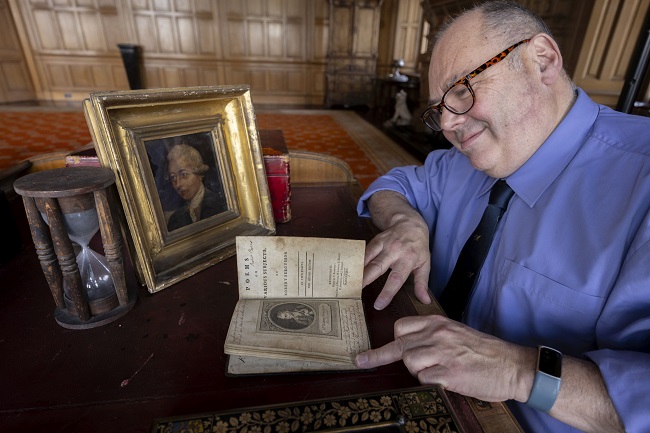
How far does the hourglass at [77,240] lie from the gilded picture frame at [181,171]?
67mm

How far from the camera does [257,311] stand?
0.76 metres

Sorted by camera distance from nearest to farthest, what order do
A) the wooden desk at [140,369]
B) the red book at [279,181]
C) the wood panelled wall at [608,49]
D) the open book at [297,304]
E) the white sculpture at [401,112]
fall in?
the wooden desk at [140,369] < the open book at [297,304] < the red book at [279,181] < the wood panelled wall at [608,49] < the white sculpture at [401,112]

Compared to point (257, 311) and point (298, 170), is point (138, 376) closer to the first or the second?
point (257, 311)

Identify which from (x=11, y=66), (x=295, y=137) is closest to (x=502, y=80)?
(x=295, y=137)

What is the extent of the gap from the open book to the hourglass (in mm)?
253

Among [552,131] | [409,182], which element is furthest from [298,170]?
[552,131]

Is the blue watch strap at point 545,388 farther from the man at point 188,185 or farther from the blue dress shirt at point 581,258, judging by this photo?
the man at point 188,185

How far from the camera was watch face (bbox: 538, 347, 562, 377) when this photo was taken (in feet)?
2.02

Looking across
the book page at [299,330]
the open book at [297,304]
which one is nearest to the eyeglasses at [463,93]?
the open book at [297,304]

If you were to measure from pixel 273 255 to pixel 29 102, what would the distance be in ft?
36.0

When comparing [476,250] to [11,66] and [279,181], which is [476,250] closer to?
[279,181]

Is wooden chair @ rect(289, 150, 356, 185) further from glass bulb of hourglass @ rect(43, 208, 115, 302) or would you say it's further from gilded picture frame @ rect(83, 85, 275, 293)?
glass bulb of hourglass @ rect(43, 208, 115, 302)

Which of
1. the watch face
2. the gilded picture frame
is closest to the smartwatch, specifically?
the watch face

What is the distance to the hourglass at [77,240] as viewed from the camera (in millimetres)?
627
